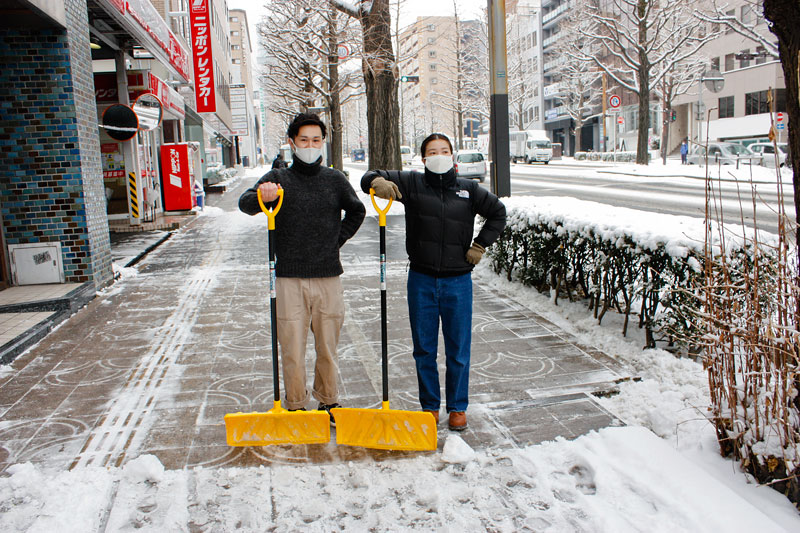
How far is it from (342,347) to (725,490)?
3423mm

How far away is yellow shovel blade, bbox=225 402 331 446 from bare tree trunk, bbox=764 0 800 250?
262 cm

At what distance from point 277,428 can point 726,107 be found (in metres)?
56.1

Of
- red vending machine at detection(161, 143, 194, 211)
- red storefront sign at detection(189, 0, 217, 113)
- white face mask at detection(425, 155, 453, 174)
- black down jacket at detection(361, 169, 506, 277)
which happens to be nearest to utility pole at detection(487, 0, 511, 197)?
black down jacket at detection(361, 169, 506, 277)

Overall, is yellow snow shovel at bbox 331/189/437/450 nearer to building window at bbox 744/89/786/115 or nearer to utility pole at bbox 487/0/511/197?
utility pole at bbox 487/0/511/197

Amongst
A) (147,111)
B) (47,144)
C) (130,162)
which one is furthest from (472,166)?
(47,144)

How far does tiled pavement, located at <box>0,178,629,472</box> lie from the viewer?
149 inches

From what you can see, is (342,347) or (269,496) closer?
(269,496)

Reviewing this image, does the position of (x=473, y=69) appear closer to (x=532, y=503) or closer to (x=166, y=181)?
(x=166, y=181)

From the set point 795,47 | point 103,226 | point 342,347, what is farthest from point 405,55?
point 795,47

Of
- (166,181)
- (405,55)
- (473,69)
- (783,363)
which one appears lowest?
(783,363)

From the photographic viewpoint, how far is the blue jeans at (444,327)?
393cm

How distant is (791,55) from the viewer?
2969 mm

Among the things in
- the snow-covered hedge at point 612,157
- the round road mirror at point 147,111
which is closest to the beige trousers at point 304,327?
the round road mirror at point 147,111

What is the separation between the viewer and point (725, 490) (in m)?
3.08
